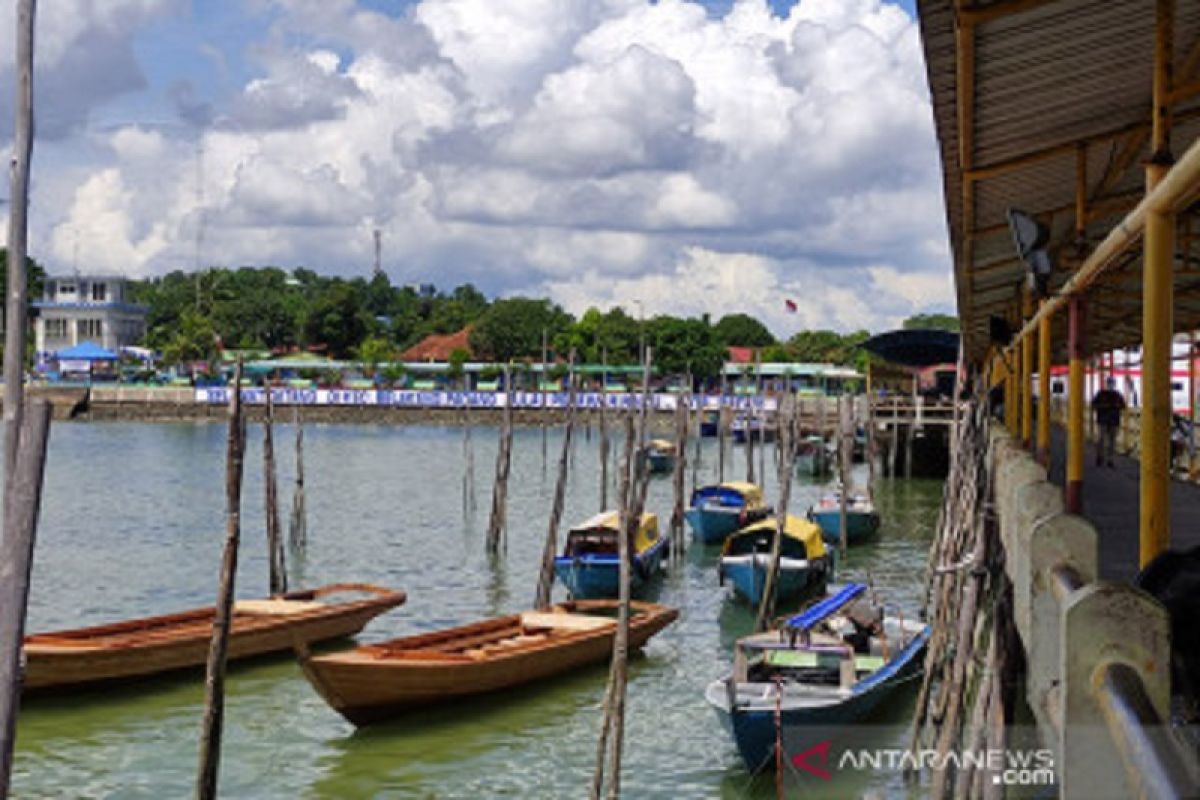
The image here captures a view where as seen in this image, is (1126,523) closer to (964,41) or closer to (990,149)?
(990,149)

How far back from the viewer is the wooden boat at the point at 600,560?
27203mm

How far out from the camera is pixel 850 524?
3741cm

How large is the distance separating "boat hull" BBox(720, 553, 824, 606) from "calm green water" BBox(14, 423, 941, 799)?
0.53 m

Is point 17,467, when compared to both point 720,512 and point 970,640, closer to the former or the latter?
point 970,640

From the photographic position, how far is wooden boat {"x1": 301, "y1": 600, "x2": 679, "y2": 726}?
55.8 ft

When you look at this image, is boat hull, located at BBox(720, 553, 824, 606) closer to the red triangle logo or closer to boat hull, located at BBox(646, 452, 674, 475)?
the red triangle logo

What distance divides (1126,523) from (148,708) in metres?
12.4

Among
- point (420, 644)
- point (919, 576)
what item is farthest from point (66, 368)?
point (420, 644)

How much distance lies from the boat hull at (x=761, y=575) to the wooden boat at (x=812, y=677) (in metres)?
6.42

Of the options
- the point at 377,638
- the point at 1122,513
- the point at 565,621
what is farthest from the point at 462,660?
the point at 1122,513

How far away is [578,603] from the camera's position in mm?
22734

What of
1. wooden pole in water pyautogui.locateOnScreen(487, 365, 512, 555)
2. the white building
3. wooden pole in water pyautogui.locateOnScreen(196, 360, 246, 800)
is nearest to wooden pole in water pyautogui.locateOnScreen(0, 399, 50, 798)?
wooden pole in water pyautogui.locateOnScreen(196, 360, 246, 800)

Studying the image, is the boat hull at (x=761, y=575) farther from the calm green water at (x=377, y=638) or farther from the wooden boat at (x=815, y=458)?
the wooden boat at (x=815, y=458)

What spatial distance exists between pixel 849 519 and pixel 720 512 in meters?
3.33
